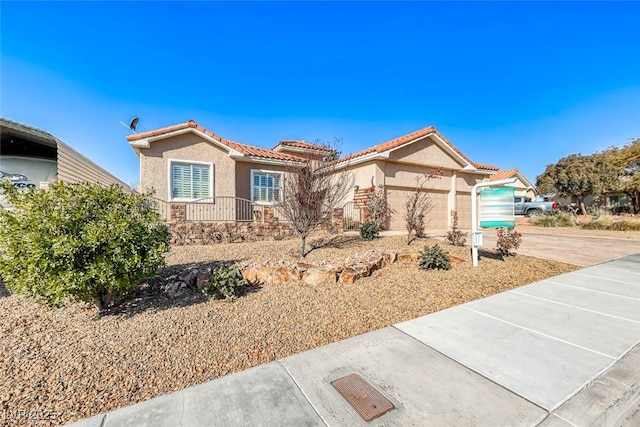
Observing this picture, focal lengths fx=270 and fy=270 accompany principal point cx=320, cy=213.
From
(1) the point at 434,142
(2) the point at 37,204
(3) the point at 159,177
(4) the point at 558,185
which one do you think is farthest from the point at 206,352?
(4) the point at 558,185

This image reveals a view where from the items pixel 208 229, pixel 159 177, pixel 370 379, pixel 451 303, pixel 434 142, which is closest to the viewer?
pixel 370 379

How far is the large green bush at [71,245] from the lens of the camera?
11.3 ft

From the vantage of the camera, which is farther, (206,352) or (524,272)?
(524,272)

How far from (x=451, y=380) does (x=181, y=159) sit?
1215cm

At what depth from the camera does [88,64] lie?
1006 centimetres

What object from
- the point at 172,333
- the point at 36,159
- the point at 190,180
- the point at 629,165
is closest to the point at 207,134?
the point at 190,180

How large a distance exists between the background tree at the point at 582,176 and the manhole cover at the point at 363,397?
28.6 metres

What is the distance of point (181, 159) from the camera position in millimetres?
11578

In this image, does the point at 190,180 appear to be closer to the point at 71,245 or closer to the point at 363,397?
the point at 71,245

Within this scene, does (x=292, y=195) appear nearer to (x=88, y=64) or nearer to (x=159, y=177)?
(x=159, y=177)

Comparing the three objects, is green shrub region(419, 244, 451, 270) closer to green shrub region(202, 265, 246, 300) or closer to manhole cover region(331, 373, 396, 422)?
green shrub region(202, 265, 246, 300)

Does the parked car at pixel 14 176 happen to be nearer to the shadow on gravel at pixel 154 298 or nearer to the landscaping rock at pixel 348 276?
the shadow on gravel at pixel 154 298

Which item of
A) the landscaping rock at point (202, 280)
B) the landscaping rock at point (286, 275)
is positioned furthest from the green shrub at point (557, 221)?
the landscaping rock at point (202, 280)

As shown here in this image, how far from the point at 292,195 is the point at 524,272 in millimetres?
6061
